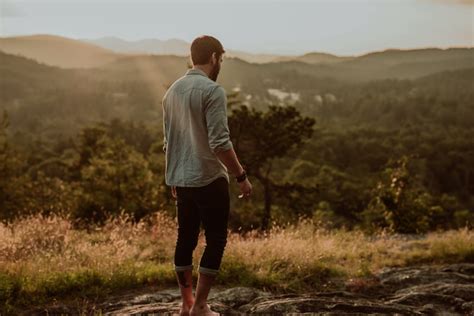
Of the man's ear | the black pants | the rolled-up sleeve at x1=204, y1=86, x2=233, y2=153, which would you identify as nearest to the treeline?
the black pants

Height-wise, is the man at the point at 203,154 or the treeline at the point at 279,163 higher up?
the man at the point at 203,154

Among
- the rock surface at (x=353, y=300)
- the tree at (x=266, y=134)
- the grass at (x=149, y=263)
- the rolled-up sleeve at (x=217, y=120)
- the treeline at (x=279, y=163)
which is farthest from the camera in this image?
the treeline at (x=279, y=163)

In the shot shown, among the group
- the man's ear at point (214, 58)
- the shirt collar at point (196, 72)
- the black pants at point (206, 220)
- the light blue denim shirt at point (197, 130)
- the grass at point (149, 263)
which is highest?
the man's ear at point (214, 58)

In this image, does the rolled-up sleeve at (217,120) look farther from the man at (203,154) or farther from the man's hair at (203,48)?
the man's hair at (203,48)

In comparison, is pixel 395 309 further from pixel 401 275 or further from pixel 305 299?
pixel 401 275

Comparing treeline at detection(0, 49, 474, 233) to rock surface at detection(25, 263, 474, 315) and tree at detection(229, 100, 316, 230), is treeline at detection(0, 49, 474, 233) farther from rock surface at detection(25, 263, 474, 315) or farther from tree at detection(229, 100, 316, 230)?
rock surface at detection(25, 263, 474, 315)

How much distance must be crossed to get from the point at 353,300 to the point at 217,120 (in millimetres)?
2453

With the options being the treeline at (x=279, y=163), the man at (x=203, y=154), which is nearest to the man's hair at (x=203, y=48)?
the man at (x=203, y=154)

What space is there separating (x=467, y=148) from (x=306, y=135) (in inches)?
2915

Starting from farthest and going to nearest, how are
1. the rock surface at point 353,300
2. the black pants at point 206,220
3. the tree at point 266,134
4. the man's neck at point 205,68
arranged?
the tree at point 266,134
the rock surface at point 353,300
the man's neck at point 205,68
the black pants at point 206,220

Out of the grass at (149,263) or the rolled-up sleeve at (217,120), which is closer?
the rolled-up sleeve at (217,120)

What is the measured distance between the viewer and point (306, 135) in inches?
954

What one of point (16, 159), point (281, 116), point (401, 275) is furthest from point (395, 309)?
point (16, 159)

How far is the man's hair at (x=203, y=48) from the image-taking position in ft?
12.8
